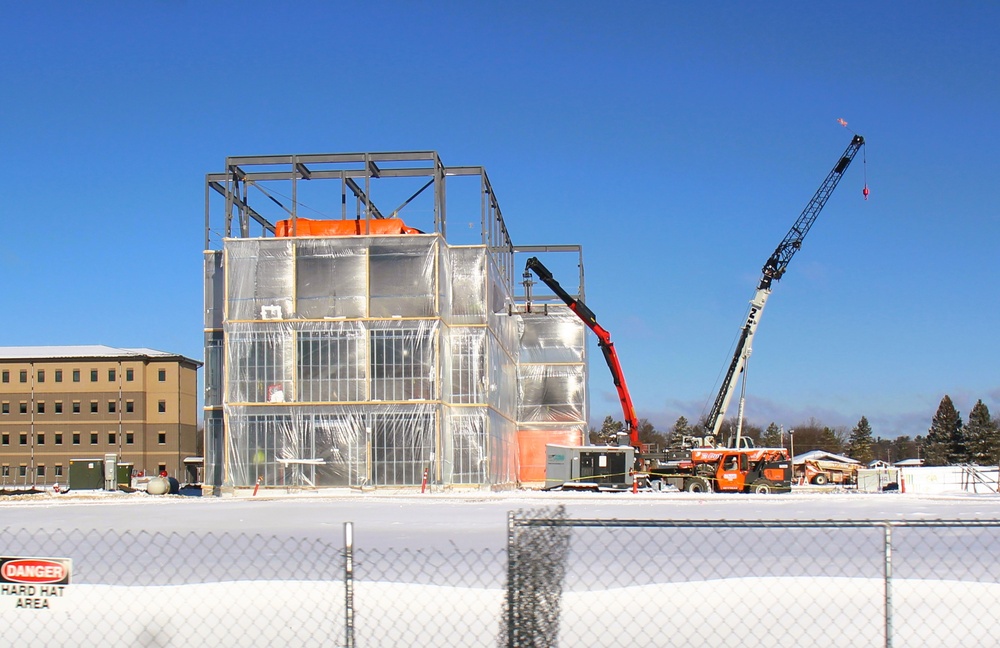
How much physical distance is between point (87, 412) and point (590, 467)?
6640 cm

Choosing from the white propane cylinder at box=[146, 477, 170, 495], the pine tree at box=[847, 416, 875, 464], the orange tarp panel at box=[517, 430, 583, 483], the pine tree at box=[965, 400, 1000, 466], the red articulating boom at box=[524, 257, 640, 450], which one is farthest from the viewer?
the pine tree at box=[847, 416, 875, 464]

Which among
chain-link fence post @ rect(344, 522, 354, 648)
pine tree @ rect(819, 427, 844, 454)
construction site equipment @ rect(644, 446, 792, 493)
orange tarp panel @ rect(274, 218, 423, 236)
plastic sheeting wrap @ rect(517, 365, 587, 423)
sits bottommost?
pine tree @ rect(819, 427, 844, 454)

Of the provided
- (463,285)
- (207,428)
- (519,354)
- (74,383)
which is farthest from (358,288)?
(74,383)

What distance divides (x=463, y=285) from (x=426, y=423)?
9.16 meters

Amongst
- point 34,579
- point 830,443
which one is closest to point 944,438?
point 830,443

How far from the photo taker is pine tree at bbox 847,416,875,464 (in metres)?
154

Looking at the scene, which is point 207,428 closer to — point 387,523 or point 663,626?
point 387,523

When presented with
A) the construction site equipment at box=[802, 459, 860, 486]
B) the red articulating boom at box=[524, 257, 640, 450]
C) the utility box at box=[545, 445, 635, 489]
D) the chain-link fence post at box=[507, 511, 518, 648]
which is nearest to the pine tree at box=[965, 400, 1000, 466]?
the construction site equipment at box=[802, 459, 860, 486]

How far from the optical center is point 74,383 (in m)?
103

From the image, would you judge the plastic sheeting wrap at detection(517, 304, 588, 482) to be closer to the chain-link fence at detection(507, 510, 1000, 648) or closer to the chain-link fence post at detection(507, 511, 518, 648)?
the chain-link fence at detection(507, 510, 1000, 648)

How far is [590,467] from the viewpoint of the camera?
55.8m

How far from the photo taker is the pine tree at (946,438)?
121m

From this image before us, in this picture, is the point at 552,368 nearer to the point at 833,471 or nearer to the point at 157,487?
the point at 833,471

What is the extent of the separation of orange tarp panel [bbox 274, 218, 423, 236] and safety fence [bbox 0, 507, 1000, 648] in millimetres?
42347
